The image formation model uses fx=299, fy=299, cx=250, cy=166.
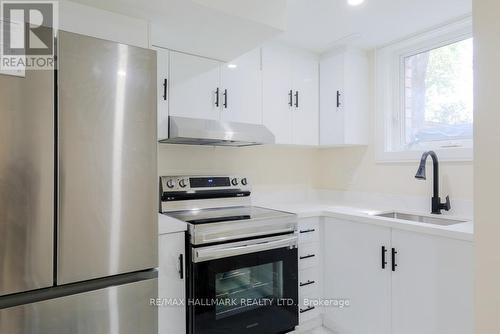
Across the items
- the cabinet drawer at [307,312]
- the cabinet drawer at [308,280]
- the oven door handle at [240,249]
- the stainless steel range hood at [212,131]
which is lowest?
the cabinet drawer at [307,312]

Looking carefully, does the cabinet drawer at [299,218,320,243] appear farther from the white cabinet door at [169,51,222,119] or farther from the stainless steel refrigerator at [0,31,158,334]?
the stainless steel refrigerator at [0,31,158,334]

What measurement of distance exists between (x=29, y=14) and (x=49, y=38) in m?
0.14

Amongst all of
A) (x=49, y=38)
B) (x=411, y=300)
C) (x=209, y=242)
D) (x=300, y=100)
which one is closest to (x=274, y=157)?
(x=300, y=100)

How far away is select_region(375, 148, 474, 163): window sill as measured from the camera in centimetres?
200

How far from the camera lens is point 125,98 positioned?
1218 mm

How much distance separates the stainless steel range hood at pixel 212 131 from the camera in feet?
6.23

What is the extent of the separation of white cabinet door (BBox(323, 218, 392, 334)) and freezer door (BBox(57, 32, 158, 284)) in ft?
4.42

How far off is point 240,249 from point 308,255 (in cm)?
67

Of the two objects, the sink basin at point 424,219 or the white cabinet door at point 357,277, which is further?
the sink basin at point 424,219

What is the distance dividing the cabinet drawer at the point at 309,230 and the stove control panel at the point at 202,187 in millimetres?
547

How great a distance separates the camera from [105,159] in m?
1.17

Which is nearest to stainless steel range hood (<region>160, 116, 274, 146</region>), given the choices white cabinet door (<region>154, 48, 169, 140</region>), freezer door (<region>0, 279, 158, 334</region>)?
white cabinet door (<region>154, 48, 169, 140</region>)

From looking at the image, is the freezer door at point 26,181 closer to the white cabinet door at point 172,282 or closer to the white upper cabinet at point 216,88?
the white cabinet door at point 172,282

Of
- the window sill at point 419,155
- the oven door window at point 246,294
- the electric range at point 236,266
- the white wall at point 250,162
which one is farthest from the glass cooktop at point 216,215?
the window sill at point 419,155
